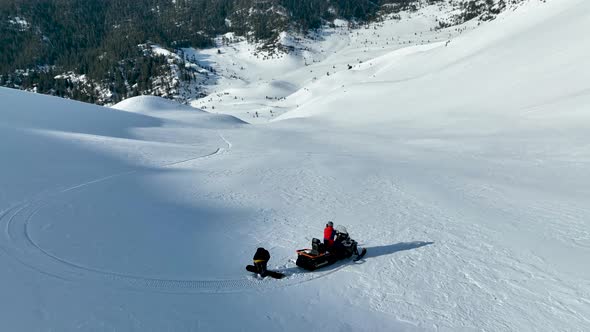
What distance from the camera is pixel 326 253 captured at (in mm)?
11617

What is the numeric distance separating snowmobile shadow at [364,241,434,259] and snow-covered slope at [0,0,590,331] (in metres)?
0.08

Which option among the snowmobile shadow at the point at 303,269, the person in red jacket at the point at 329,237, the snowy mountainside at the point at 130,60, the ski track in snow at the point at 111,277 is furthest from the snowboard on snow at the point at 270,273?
the snowy mountainside at the point at 130,60

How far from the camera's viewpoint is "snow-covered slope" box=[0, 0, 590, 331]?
29.5 ft

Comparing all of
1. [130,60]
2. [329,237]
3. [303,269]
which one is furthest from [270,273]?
[130,60]

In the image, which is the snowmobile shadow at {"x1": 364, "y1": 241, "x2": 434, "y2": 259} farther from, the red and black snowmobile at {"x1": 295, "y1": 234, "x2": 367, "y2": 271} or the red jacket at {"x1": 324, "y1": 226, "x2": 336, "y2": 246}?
the red jacket at {"x1": 324, "y1": 226, "x2": 336, "y2": 246}

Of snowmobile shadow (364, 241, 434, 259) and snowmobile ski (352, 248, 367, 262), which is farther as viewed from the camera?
snowmobile shadow (364, 241, 434, 259)

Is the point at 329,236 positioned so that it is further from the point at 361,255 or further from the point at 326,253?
the point at 361,255

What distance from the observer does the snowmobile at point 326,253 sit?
1128 centimetres

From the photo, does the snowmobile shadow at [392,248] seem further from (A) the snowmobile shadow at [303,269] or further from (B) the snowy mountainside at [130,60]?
(B) the snowy mountainside at [130,60]

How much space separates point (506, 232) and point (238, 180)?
39.5ft

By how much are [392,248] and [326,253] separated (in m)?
2.42

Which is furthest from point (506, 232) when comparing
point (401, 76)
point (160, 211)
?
point (401, 76)

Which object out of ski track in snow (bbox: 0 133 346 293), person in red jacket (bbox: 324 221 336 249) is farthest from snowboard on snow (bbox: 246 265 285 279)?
person in red jacket (bbox: 324 221 336 249)

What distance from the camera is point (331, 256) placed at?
11.7 metres
